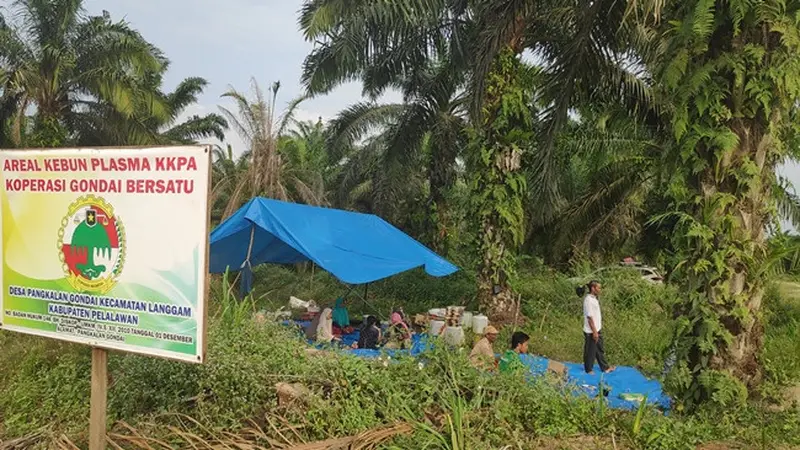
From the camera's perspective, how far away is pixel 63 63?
45.0 feet

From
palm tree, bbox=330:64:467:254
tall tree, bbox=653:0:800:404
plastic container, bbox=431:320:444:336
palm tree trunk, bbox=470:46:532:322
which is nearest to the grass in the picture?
tall tree, bbox=653:0:800:404

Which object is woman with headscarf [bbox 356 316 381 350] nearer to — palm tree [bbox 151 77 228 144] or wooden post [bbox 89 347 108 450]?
wooden post [bbox 89 347 108 450]

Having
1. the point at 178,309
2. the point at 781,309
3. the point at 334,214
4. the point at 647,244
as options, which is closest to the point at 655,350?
the point at 781,309

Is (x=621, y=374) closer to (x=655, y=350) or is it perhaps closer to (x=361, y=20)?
(x=655, y=350)

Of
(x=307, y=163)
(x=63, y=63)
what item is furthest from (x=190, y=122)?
(x=63, y=63)

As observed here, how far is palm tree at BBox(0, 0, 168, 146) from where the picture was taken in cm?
1404

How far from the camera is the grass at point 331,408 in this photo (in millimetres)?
3844

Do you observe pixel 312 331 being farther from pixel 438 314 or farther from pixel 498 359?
pixel 498 359

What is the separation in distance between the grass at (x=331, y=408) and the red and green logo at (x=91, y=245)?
3.47ft

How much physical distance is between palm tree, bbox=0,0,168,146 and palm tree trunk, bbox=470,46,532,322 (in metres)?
8.29

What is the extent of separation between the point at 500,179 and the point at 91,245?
7963 millimetres

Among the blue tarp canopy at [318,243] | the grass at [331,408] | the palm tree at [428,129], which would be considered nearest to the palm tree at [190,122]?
the palm tree at [428,129]

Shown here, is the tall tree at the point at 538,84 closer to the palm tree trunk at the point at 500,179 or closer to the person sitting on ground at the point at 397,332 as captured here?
the palm tree trunk at the point at 500,179

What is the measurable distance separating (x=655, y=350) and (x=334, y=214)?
17.4 ft
